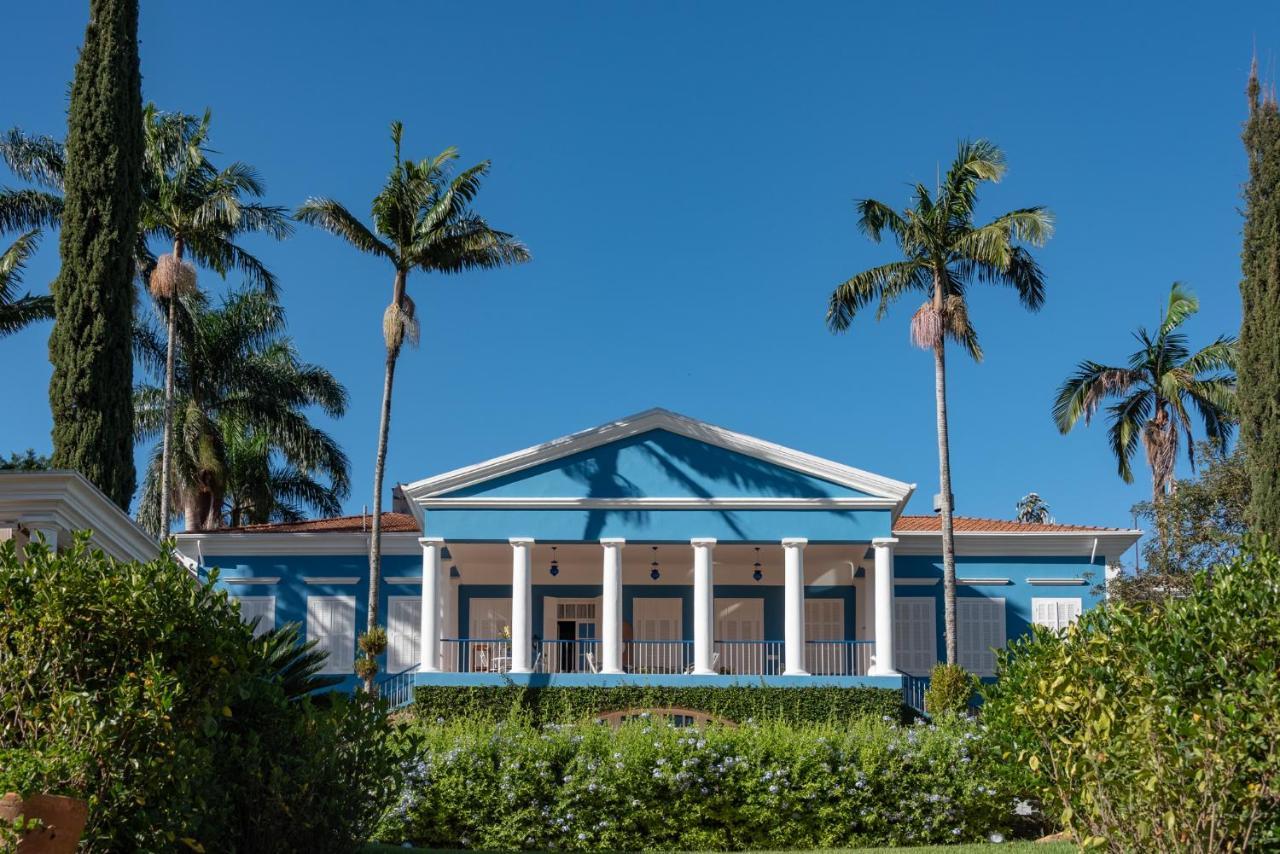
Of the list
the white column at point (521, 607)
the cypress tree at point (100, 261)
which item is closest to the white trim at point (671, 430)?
the white column at point (521, 607)

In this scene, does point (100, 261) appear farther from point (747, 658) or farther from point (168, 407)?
point (747, 658)

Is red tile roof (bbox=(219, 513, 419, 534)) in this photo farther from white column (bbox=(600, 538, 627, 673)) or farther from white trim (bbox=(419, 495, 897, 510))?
white column (bbox=(600, 538, 627, 673))

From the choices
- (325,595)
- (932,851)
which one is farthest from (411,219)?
(932,851)

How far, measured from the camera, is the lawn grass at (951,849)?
13844mm

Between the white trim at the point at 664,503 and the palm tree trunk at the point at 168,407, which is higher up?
the palm tree trunk at the point at 168,407

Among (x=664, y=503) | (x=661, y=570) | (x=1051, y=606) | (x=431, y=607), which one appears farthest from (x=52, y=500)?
(x=1051, y=606)

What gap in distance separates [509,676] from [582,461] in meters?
4.29

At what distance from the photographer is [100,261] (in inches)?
802

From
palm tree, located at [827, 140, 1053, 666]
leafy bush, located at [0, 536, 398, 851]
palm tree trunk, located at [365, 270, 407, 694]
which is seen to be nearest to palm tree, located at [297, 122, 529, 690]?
palm tree trunk, located at [365, 270, 407, 694]

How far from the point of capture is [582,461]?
A: 86.6 feet

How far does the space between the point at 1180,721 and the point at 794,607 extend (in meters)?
17.3

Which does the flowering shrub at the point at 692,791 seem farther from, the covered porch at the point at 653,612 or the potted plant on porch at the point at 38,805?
the covered porch at the point at 653,612

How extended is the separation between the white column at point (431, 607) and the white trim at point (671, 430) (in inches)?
37.4

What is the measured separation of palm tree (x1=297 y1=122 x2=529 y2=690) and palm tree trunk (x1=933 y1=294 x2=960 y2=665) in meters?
8.88
